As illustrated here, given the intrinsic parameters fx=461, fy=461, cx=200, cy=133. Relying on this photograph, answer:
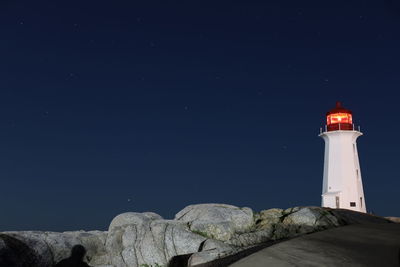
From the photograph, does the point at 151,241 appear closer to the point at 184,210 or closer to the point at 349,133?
the point at 184,210

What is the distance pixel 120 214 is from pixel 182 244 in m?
5.97

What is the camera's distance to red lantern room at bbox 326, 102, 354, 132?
4247cm

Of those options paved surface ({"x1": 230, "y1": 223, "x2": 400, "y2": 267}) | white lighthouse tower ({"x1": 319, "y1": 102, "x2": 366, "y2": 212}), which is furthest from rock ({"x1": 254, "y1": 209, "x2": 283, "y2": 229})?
white lighthouse tower ({"x1": 319, "y1": 102, "x2": 366, "y2": 212})

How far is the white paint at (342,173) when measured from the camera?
41.1 metres

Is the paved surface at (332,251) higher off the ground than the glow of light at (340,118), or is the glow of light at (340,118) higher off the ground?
the glow of light at (340,118)

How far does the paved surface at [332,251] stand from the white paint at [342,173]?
2405 cm

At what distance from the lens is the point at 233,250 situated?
63.0 feet

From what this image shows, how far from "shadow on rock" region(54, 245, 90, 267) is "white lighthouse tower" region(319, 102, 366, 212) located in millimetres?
23828

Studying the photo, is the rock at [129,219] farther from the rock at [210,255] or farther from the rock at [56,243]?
the rock at [210,255]

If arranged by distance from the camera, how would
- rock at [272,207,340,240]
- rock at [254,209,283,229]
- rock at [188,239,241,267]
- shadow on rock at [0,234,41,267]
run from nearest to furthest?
1. rock at [188,239,241,267]
2. shadow on rock at [0,234,41,267]
3. rock at [272,207,340,240]
4. rock at [254,209,283,229]

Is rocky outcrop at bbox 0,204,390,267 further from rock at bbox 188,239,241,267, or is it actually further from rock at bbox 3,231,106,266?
rock at bbox 188,239,241,267

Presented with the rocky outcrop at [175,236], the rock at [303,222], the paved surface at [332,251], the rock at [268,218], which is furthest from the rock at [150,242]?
the paved surface at [332,251]

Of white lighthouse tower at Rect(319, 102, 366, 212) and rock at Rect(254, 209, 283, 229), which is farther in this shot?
white lighthouse tower at Rect(319, 102, 366, 212)

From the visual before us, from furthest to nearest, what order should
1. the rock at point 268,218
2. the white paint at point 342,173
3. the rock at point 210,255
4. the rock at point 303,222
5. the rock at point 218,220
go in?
1. the white paint at point 342,173
2. the rock at point 268,218
3. the rock at point 218,220
4. the rock at point 303,222
5. the rock at point 210,255
